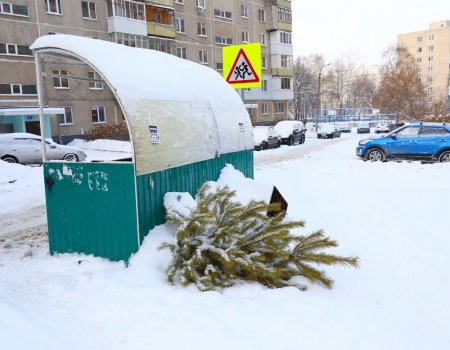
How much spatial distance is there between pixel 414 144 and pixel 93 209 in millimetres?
13989

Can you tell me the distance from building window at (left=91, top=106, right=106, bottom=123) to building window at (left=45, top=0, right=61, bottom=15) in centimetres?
712

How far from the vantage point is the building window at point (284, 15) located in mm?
50059

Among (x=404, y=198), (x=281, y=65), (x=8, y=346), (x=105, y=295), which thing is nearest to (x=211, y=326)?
(x=105, y=295)

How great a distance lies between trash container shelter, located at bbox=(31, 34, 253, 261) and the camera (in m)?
4.71

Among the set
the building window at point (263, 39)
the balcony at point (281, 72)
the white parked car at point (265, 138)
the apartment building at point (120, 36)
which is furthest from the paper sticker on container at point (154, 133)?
the building window at point (263, 39)

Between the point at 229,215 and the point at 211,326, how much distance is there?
57.6 inches

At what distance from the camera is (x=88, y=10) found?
102 ft

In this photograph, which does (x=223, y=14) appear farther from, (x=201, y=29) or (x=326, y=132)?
(x=326, y=132)

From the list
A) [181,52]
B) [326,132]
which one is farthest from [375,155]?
[181,52]

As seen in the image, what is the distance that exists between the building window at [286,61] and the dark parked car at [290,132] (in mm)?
21286

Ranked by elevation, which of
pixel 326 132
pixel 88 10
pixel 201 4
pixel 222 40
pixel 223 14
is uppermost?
pixel 201 4

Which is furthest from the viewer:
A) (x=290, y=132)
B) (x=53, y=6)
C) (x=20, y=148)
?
(x=290, y=132)

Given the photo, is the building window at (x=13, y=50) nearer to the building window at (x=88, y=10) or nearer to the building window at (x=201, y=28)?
the building window at (x=88, y=10)

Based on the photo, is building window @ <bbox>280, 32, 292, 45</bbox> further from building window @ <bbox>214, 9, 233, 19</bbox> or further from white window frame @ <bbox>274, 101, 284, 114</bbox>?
building window @ <bbox>214, 9, 233, 19</bbox>
